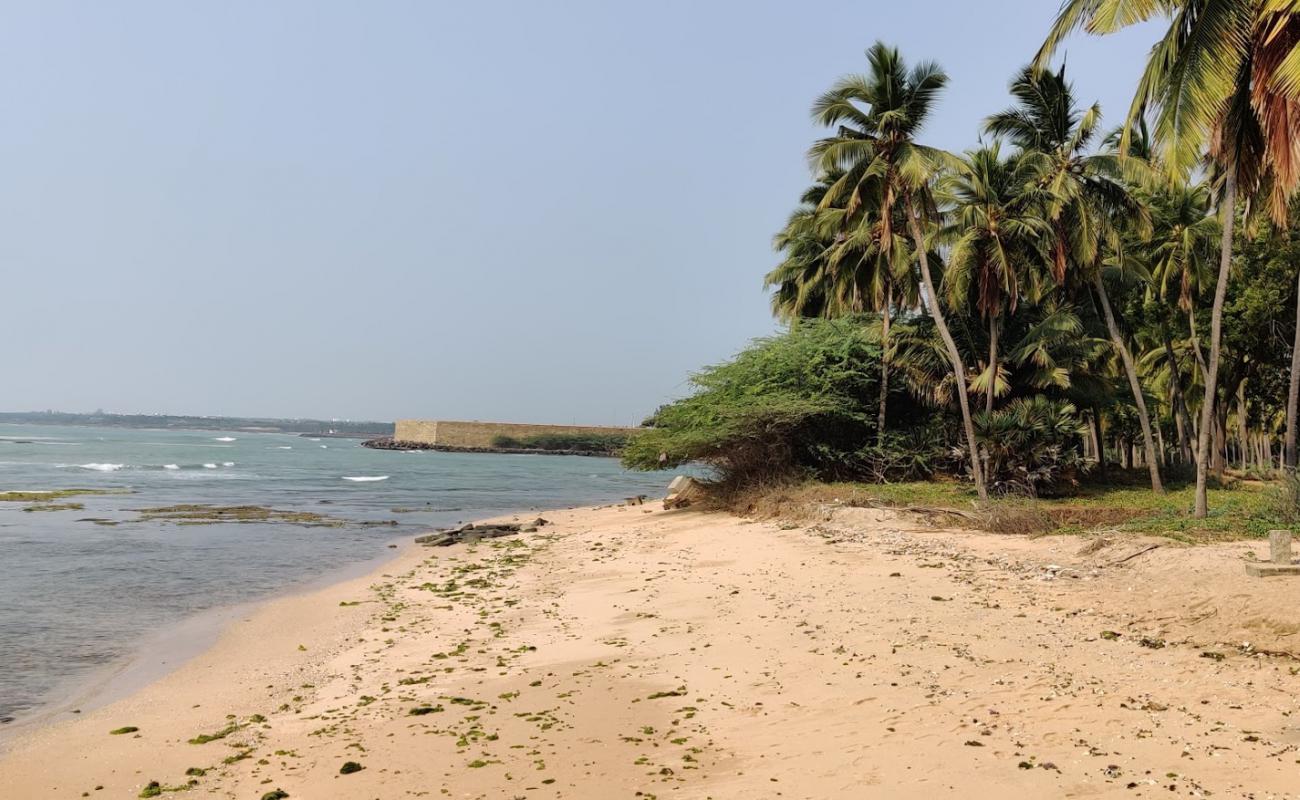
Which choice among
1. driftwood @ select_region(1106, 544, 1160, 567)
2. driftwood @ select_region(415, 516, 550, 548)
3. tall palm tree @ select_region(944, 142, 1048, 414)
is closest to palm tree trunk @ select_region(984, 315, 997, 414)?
tall palm tree @ select_region(944, 142, 1048, 414)

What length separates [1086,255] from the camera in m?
22.2

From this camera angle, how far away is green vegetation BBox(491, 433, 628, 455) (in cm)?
12362

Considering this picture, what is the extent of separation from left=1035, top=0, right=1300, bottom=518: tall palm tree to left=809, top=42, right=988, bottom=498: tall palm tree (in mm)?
8794

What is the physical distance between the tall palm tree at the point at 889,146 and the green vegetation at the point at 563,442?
332 feet

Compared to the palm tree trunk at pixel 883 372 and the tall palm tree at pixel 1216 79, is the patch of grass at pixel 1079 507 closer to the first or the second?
the palm tree trunk at pixel 883 372

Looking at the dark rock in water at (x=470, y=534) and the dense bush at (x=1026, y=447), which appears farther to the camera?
the dark rock in water at (x=470, y=534)

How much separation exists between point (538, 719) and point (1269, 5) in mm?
9943

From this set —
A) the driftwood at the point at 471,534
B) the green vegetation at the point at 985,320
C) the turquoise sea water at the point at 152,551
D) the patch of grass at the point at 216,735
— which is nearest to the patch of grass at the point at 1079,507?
the green vegetation at the point at 985,320

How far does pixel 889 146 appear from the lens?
2220cm

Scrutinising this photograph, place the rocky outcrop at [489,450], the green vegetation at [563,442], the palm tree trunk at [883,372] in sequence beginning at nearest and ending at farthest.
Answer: the palm tree trunk at [883,372], the rocky outcrop at [489,450], the green vegetation at [563,442]

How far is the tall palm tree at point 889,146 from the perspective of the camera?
847 inches

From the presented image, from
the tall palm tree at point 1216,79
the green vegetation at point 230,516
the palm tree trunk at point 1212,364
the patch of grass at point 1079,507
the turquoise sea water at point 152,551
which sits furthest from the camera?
the green vegetation at point 230,516

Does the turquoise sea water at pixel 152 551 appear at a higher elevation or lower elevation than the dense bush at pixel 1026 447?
lower

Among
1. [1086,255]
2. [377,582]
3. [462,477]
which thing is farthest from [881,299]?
[462,477]
